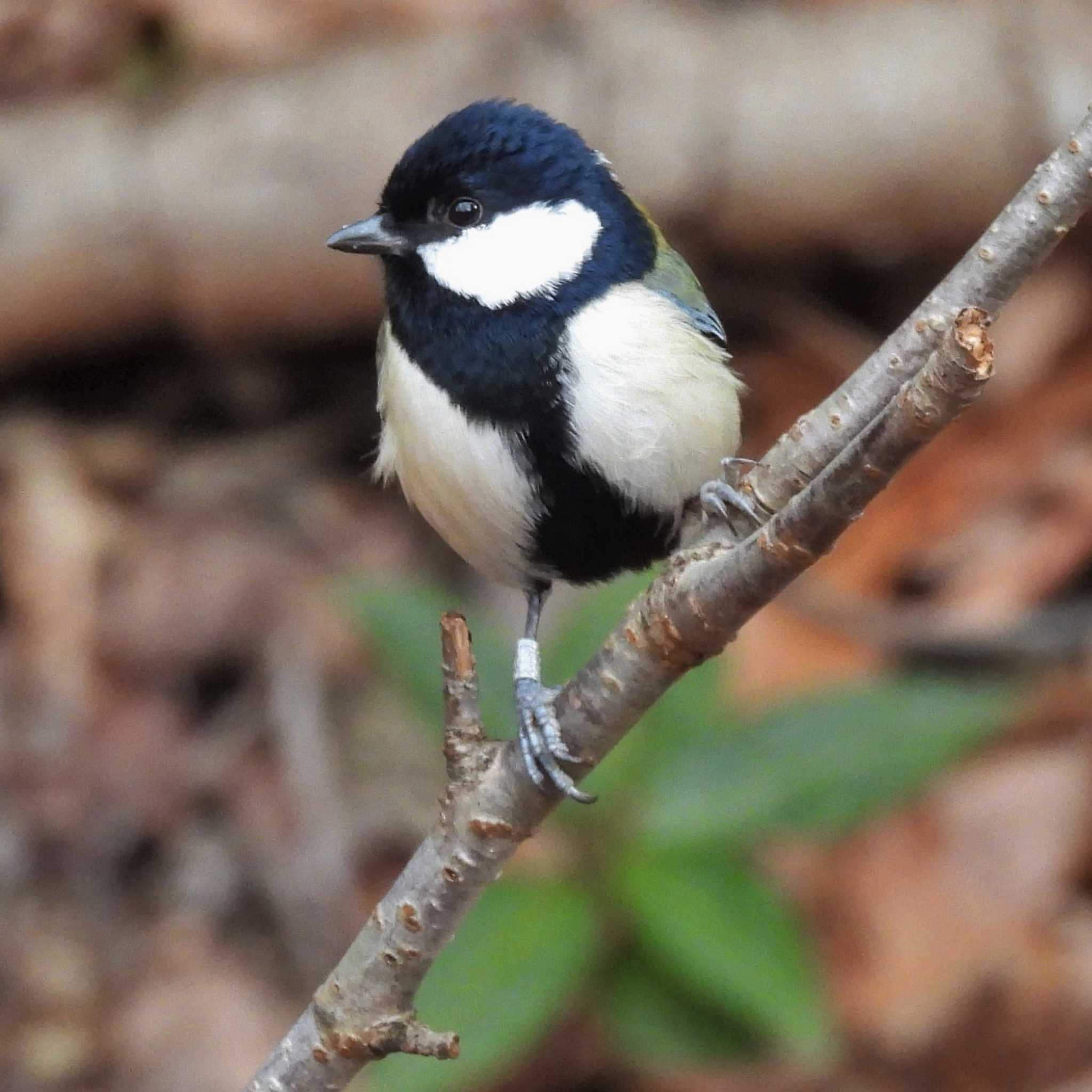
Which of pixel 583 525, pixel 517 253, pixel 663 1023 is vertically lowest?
pixel 663 1023

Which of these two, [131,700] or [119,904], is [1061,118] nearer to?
[131,700]

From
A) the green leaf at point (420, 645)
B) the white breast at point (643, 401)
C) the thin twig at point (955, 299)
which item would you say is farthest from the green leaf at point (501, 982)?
the thin twig at point (955, 299)

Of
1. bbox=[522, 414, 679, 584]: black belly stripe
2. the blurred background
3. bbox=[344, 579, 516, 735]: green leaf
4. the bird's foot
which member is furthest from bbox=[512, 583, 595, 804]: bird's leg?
the blurred background

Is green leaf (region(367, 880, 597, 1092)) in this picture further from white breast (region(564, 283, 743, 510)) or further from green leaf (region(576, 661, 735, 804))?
white breast (region(564, 283, 743, 510))

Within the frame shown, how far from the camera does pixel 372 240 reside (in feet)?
5.57

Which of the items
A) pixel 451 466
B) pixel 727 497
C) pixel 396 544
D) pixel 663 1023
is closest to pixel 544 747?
pixel 727 497

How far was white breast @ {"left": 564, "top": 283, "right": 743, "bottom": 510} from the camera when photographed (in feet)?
5.20

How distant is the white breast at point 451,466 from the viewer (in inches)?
62.9

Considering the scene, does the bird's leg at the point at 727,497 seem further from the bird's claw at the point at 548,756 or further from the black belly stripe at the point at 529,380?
the bird's claw at the point at 548,756

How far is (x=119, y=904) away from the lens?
2.77 meters

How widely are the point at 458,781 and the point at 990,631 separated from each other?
1.70m

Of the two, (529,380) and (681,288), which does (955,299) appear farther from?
(681,288)

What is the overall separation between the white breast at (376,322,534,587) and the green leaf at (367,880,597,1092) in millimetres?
644

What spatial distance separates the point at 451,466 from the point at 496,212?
0.29 meters
